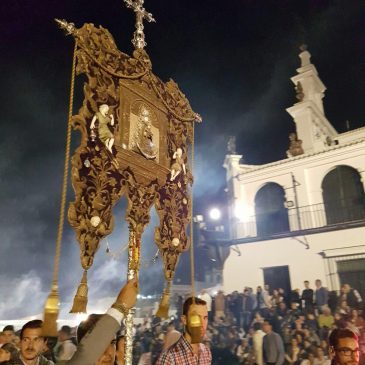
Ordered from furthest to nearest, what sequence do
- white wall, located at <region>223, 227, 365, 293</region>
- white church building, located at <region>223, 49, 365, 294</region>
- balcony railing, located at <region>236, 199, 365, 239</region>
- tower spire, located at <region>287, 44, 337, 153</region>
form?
tower spire, located at <region>287, 44, 337, 153</region>
balcony railing, located at <region>236, 199, 365, 239</region>
white church building, located at <region>223, 49, 365, 294</region>
white wall, located at <region>223, 227, 365, 293</region>


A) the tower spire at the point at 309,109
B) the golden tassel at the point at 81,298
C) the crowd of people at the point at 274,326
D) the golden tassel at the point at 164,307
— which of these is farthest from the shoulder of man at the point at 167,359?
the tower spire at the point at 309,109

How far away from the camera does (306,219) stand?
1595 centimetres

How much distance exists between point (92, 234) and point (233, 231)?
1511 centimetres

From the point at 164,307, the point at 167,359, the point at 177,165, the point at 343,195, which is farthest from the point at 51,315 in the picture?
the point at 343,195

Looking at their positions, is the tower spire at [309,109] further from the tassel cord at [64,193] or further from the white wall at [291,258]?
the tassel cord at [64,193]

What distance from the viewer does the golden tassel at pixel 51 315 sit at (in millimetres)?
2467

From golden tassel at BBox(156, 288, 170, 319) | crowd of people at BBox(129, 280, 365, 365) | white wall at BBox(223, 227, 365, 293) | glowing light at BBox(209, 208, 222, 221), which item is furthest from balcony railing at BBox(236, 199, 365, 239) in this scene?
golden tassel at BBox(156, 288, 170, 319)

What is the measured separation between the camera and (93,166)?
3.35 meters

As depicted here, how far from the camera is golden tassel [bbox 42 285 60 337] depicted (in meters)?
2.47

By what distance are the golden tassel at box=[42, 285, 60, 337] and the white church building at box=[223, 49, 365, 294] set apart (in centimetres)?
1409

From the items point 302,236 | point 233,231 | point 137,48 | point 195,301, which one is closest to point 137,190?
point 195,301

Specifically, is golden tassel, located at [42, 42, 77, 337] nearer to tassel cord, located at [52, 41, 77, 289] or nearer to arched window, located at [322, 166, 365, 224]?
tassel cord, located at [52, 41, 77, 289]

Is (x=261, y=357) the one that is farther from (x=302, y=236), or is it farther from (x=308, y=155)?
(x=308, y=155)

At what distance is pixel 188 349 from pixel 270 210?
15144 mm
